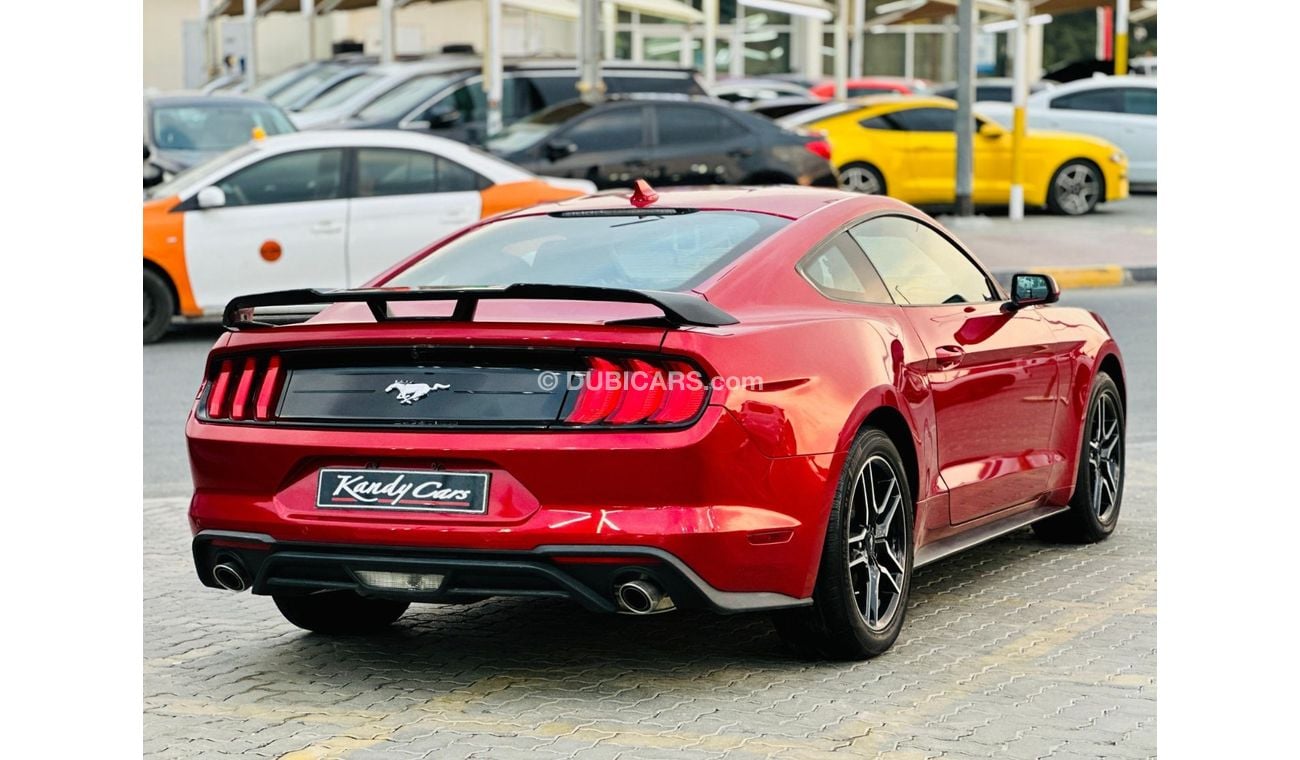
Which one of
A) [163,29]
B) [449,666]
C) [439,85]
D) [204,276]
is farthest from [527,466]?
[163,29]

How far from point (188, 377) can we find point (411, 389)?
7.90 m

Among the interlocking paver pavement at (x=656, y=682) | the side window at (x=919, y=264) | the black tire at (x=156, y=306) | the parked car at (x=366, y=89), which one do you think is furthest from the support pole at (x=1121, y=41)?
the interlocking paver pavement at (x=656, y=682)

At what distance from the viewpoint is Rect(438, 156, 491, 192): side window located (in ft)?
49.2

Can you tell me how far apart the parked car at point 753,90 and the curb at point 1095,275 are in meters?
12.2

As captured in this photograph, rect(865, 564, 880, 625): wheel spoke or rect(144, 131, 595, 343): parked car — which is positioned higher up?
rect(144, 131, 595, 343): parked car

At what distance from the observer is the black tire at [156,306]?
14.3 m

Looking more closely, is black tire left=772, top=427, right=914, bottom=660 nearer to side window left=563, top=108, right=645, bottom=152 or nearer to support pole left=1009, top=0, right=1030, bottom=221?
side window left=563, top=108, right=645, bottom=152

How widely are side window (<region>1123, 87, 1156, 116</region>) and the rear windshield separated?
22486 millimetres

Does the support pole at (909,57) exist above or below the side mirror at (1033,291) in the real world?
above

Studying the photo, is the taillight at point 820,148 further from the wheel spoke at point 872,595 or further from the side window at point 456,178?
the wheel spoke at point 872,595

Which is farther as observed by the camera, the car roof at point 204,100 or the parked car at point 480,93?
the parked car at point 480,93

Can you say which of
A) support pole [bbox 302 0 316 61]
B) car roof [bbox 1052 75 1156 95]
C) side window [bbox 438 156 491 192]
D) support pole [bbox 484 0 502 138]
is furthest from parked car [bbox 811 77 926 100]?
side window [bbox 438 156 491 192]

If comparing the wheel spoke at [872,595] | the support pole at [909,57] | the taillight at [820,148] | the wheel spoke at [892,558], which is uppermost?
the support pole at [909,57]

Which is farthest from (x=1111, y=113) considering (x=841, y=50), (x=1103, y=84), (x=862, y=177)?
(x=841, y=50)
